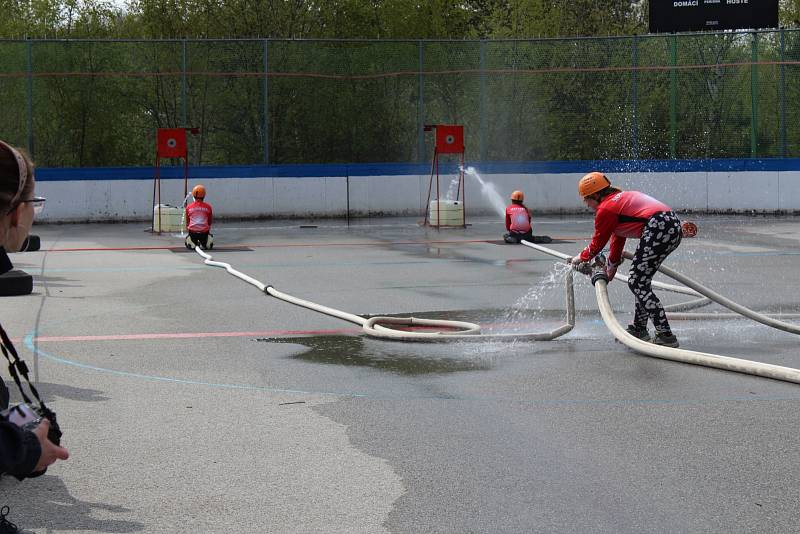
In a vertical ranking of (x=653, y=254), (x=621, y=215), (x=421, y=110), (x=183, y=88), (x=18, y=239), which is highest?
(x=183, y=88)

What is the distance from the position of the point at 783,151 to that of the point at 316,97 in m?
10.6

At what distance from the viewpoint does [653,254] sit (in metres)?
9.42

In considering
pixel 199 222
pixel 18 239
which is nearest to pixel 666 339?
pixel 18 239

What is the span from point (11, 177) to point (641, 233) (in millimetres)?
7178

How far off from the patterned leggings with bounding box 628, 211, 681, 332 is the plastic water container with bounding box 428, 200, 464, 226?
1453cm

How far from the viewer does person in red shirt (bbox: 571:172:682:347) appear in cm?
940

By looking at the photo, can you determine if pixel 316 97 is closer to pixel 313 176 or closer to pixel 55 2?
pixel 313 176

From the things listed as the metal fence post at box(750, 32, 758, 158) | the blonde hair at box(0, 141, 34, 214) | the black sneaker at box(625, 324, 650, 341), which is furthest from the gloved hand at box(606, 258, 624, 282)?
the metal fence post at box(750, 32, 758, 158)

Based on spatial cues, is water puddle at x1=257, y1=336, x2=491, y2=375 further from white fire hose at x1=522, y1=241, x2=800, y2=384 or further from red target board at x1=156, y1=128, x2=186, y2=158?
red target board at x1=156, y1=128, x2=186, y2=158

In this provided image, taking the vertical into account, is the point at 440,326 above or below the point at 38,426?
below

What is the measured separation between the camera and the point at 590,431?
6684mm

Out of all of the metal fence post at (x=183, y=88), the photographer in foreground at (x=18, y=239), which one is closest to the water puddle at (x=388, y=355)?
the photographer in foreground at (x=18, y=239)

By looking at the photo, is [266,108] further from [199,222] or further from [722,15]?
[722,15]

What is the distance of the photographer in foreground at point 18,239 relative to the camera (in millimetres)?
2857
